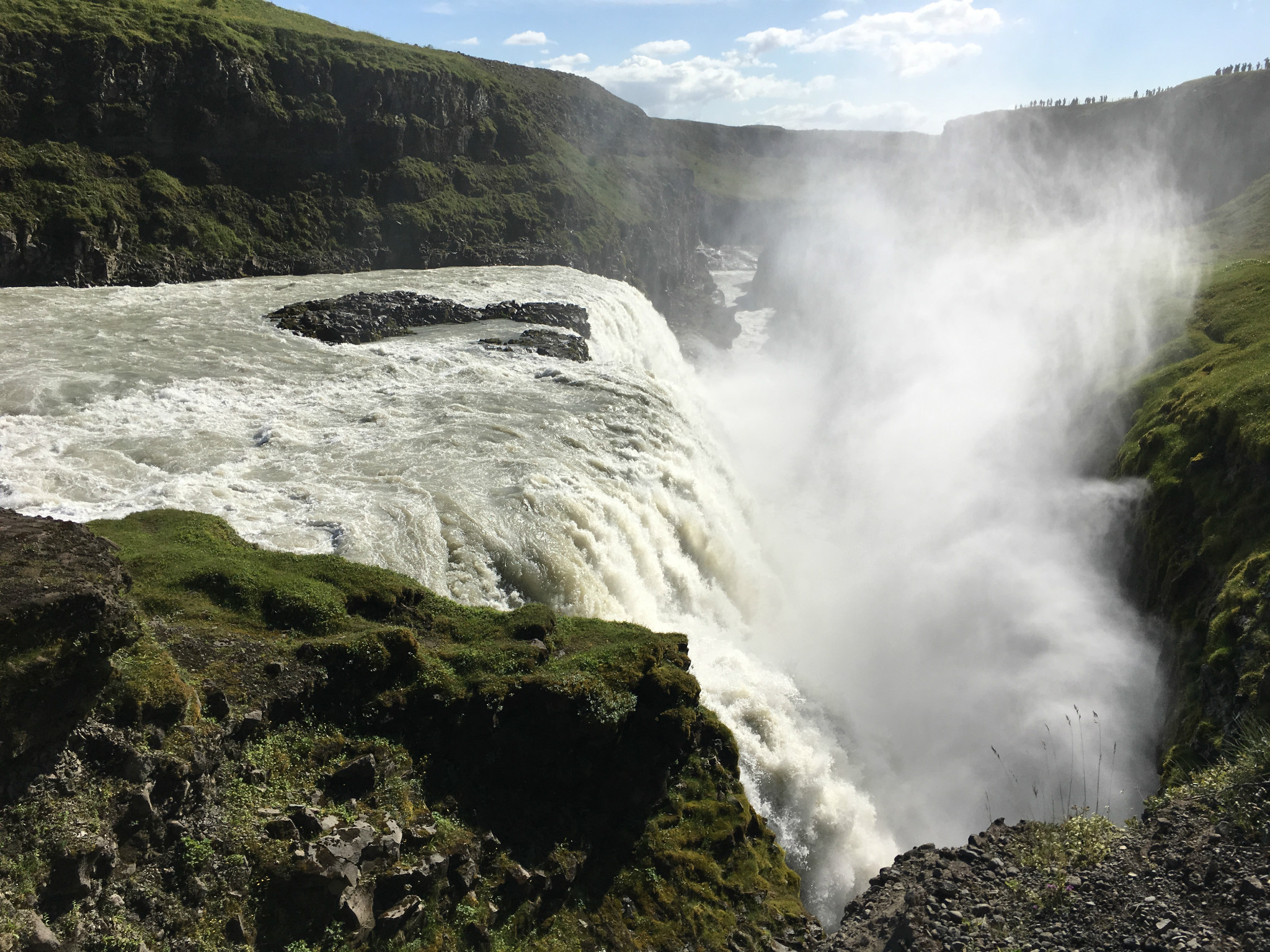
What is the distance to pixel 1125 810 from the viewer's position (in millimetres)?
17969

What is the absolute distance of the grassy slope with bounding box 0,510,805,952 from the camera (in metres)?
8.80

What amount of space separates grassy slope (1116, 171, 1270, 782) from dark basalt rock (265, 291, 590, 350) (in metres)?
23.6

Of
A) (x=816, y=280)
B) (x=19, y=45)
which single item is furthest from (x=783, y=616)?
(x=816, y=280)

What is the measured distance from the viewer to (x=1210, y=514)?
22.3m

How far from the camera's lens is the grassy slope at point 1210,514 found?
677 inches

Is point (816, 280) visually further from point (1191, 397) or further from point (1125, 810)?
point (1125, 810)

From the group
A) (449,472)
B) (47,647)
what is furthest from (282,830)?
(449,472)

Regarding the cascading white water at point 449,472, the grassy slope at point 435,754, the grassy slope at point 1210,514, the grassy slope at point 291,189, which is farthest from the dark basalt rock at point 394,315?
the grassy slope at point 1210,514

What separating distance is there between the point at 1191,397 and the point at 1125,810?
1667 cm

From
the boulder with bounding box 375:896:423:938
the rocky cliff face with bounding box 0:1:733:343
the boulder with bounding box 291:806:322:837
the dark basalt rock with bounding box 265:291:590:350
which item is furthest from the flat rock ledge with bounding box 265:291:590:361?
the boulder with bounding box 375:896:423:938

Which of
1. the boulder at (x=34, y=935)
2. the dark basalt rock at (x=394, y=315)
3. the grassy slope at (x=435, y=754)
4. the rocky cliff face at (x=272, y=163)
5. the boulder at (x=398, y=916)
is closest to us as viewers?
the boulder at (x=34, y=935)

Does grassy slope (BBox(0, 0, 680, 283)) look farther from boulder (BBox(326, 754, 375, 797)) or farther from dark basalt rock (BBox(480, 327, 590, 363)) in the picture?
boulder (BBox(326, 754, 375, 797))

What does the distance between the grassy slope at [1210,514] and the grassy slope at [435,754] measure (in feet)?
35.3

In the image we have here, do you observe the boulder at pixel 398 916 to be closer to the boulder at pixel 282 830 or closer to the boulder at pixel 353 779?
the boulder at pixel 282 830
